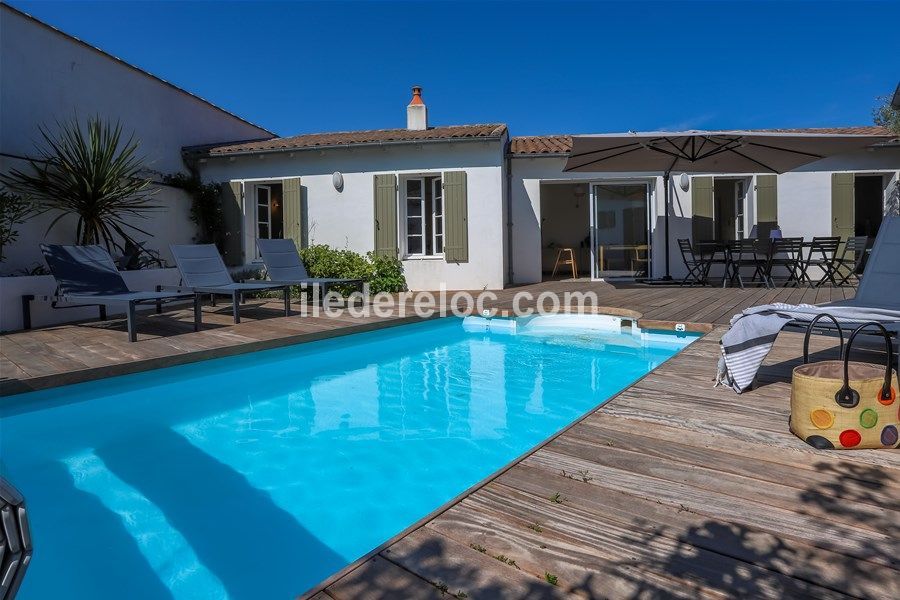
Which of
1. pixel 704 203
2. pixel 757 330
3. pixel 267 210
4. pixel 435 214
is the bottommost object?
pixel 757 330

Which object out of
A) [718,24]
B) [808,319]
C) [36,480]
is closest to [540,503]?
[808,319]

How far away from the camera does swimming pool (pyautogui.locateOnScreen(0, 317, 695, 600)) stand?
2049mm

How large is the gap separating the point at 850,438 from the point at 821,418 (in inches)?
4.3

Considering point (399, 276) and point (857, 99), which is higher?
point (857, 99)

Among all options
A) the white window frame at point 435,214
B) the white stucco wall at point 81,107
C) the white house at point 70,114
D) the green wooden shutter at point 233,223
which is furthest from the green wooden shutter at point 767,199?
the white stucco wall at point 81,107

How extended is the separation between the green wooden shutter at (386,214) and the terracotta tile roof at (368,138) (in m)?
0.75

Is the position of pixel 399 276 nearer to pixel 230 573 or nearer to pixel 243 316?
pixel 243 316

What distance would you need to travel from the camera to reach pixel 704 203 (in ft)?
33.5

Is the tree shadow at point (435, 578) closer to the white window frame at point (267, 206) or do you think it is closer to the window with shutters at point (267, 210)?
the window with shutters at point (267, 210)

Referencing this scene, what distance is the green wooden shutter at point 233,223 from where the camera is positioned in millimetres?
10266

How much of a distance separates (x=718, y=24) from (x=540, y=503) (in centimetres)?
1208

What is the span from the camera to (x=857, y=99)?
11117mm

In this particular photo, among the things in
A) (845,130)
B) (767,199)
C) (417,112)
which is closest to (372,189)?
(417,112)

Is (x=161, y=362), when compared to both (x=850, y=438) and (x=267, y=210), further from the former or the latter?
(x=267, y=210)
